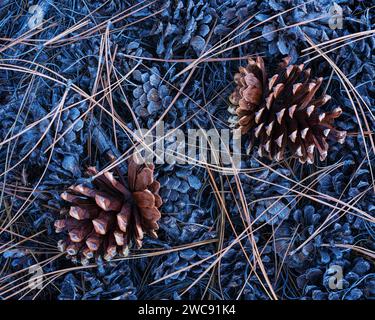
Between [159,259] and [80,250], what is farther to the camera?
[159,259]

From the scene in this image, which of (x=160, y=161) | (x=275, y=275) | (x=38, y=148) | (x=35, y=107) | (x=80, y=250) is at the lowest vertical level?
(x=275, y=275)

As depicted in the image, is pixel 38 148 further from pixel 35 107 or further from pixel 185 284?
pixel 185 284

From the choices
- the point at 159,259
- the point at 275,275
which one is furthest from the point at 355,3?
the point at 159,259
